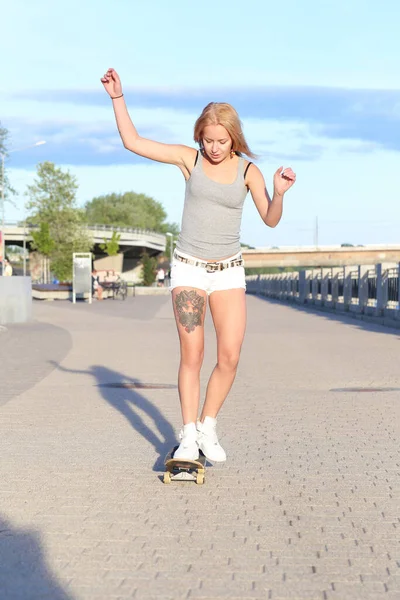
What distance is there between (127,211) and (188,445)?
15595cm

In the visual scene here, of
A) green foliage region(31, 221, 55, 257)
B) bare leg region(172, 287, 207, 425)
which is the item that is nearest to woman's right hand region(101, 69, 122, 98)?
bare leg region(172, 287, 207, 425)

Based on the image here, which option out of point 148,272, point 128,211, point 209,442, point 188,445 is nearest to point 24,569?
point 188,445

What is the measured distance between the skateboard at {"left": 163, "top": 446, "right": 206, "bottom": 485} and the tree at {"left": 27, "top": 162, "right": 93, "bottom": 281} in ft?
279

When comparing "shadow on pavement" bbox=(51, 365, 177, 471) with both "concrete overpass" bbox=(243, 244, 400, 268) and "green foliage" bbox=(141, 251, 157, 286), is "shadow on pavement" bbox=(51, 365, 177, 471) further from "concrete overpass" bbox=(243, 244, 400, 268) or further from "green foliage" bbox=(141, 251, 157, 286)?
"green foliage" bbox=(141, 251, 157, 286)

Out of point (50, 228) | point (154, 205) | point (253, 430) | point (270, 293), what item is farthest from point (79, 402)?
point (154, 205)

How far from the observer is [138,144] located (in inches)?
213

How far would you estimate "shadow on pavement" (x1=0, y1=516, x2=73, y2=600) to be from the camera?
3439 millimetres

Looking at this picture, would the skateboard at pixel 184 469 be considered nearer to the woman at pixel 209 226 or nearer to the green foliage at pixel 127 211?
the woman at pixel 209 226

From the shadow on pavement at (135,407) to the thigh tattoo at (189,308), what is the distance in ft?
3.03

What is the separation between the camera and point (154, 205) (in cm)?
17388

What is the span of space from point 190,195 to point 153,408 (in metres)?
3.77

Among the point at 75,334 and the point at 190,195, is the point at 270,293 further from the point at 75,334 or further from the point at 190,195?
the point at 190,195

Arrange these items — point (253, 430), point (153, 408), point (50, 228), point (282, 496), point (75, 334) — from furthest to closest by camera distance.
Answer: point (50, 228) → point (75, 334) → point (153, 408) → point (253, 430) → point (282, 496)

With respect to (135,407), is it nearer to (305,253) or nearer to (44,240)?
(44,240)
